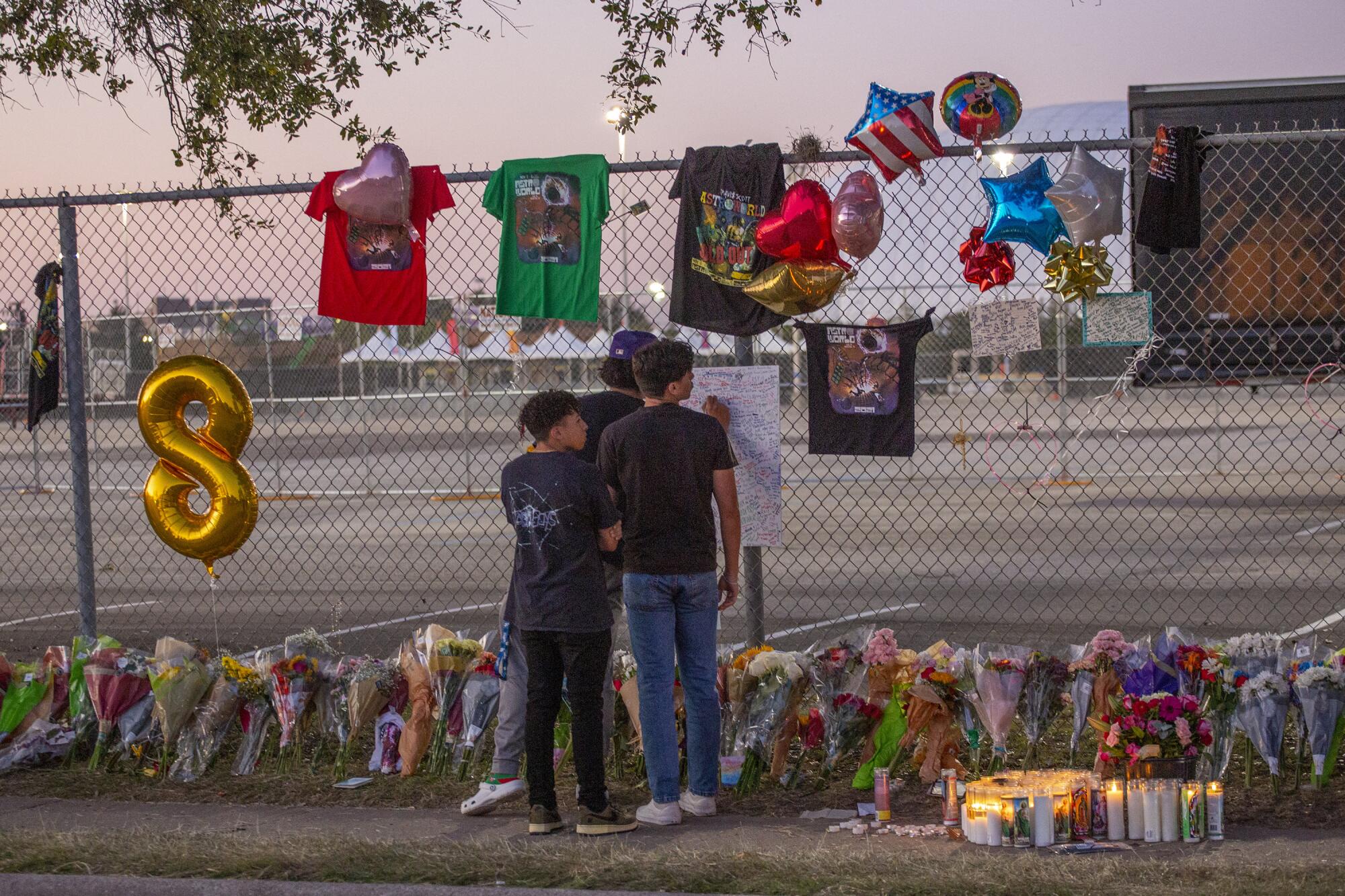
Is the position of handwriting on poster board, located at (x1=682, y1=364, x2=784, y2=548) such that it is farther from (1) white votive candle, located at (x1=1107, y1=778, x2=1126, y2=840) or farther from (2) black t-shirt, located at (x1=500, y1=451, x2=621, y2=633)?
(1) white votive candle, located at (x1=1107, y1=778, x2=1126, y2=840)

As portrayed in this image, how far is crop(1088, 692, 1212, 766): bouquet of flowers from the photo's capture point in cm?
485

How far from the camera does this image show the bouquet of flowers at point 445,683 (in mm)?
5859

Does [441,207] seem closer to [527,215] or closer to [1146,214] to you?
[527,215]

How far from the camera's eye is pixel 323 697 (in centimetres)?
607

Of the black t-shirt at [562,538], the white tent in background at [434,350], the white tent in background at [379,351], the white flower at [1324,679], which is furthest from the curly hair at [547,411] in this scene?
the white tent in background at [379,351]

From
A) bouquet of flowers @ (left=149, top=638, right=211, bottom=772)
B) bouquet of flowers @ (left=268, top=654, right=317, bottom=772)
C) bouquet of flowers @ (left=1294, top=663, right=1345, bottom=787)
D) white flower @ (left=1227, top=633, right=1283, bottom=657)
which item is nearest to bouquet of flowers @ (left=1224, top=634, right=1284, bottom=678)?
white flower @ (left=1227, top=633, right=1283, bottom=657)

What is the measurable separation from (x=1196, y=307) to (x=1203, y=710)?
238cm

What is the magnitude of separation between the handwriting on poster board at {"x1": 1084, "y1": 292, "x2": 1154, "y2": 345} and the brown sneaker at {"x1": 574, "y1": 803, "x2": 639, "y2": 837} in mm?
2701

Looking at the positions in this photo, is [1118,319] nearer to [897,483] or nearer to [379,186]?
[379,186]

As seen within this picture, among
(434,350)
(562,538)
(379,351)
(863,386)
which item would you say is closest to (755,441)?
(863,386)

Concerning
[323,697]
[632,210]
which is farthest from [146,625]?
[632,210]

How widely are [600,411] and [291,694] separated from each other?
1.91m

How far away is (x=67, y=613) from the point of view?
10.4m

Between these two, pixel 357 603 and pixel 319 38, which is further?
pixel 357 603
